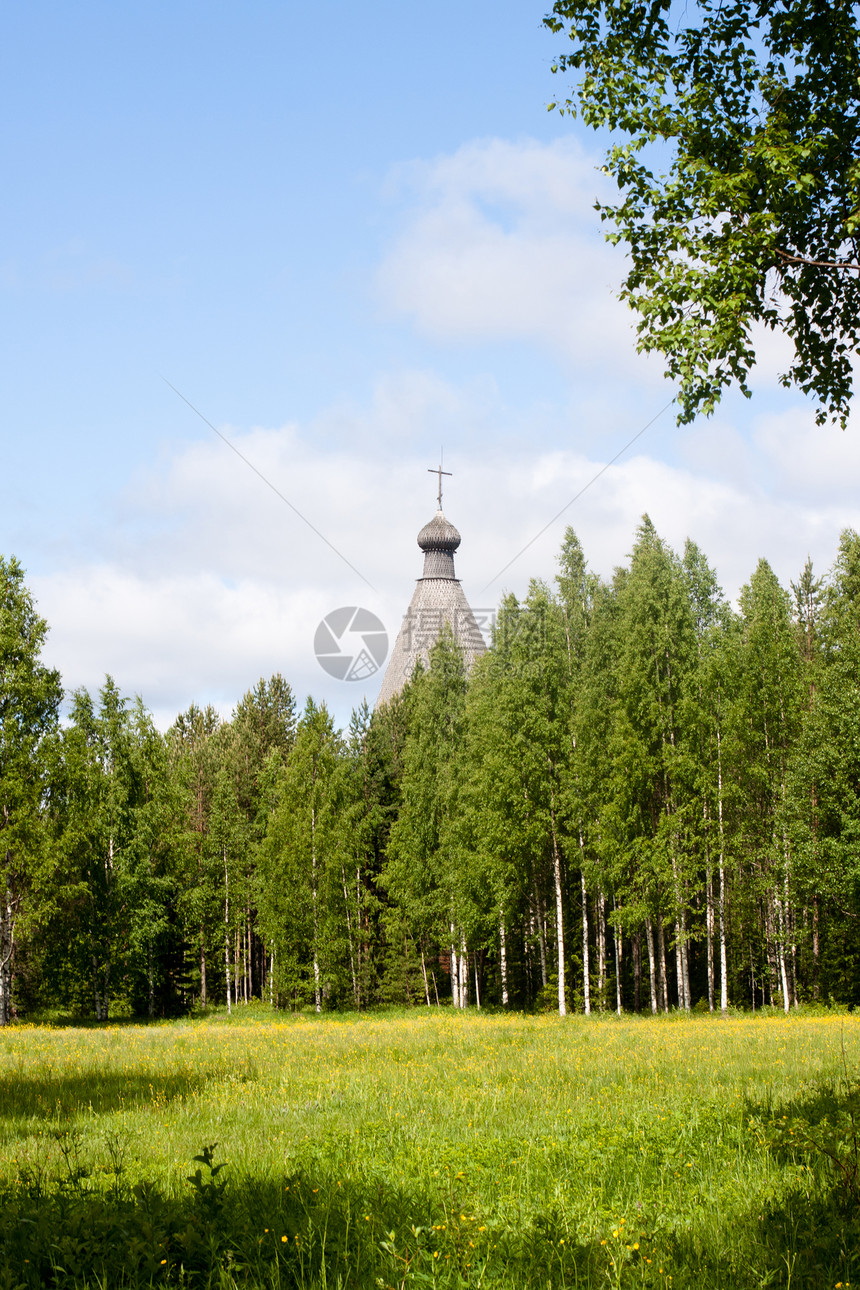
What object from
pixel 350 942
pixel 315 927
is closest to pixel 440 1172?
pixel 315 927

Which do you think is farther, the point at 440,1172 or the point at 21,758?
the point at 21,758

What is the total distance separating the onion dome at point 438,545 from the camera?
7925 centimetres

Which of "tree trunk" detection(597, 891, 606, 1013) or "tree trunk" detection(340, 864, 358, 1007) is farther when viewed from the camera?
"tree trunk" detection(340, 864, 358, 1007)

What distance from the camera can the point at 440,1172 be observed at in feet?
24.7

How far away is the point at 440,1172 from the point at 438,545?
2882 inches

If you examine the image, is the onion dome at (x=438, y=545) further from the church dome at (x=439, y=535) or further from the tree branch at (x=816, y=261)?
the tree branch at (x=816, y=261)

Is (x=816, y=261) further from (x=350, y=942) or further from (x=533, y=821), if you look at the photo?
A: (x=350, y=942)

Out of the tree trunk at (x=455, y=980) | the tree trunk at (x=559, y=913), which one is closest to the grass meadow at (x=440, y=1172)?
the tree trunk at (x=559, y=913)

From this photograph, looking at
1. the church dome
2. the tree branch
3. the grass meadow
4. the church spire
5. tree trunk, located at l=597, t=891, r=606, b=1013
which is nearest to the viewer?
the grass meadow

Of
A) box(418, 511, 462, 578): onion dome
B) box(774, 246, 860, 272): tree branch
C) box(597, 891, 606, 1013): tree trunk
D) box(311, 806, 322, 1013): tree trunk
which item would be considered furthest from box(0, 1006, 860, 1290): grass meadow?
box(418, 511, 462, 578): onion dome

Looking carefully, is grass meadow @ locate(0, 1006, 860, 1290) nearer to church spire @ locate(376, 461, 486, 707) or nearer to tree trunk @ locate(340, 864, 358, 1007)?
tree trunk @ locate(340, 864, 358, 1007)


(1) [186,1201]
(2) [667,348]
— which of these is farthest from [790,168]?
(1) [186,1201]

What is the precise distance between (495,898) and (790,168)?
2744 cm

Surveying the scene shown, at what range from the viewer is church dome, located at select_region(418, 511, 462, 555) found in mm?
79188
